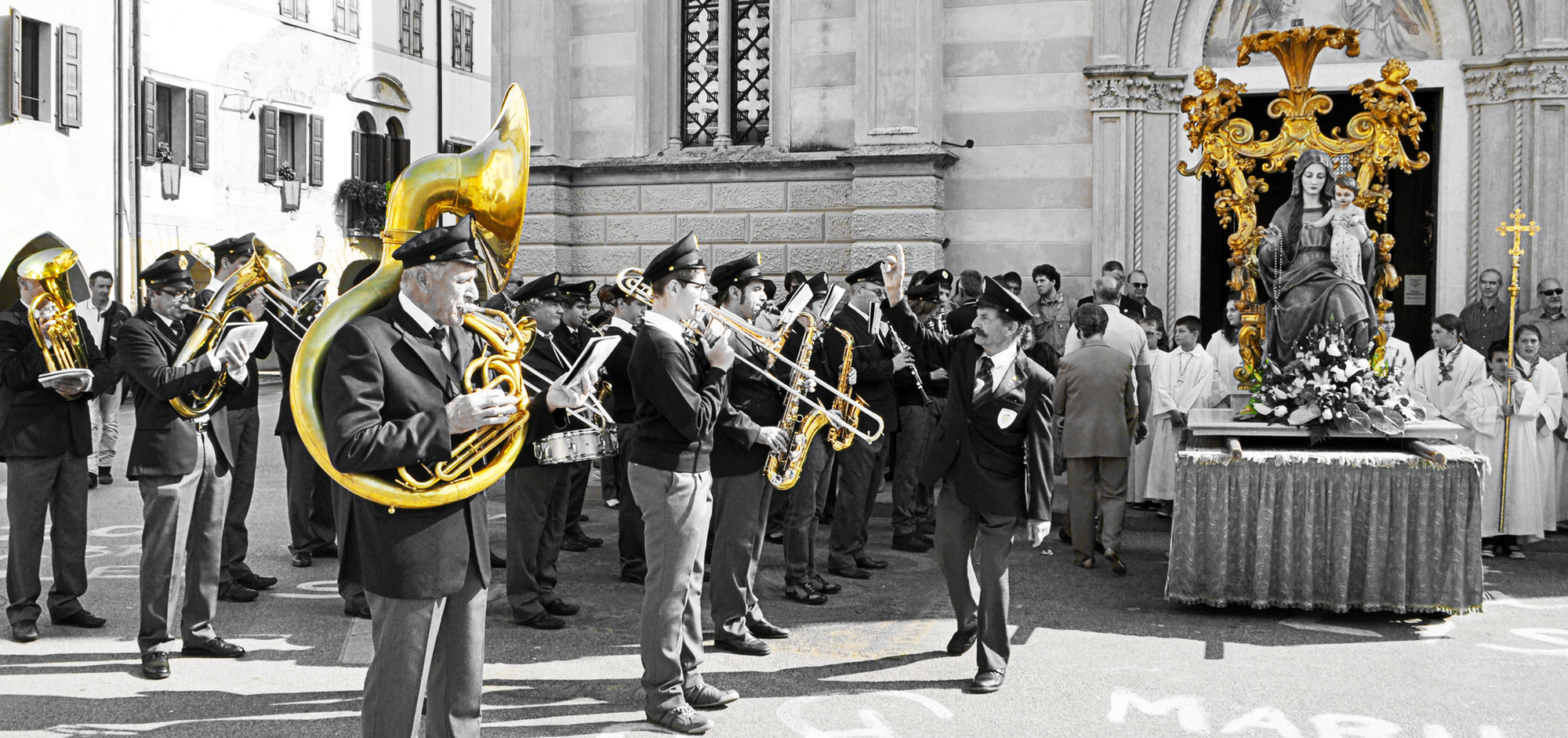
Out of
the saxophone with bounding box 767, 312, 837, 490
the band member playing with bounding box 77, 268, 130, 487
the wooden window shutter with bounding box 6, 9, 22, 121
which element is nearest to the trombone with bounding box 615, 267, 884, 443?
the saxophone with bounding box 767, 312, 837, 490

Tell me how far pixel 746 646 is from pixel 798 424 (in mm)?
1583

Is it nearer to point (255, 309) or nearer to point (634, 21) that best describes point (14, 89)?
point (634, 21)

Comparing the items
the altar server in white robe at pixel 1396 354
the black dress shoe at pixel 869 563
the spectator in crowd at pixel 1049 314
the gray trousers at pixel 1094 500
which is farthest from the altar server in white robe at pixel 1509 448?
the black dress shoe at pixel 869 563

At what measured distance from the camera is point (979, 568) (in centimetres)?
673

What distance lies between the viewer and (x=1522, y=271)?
1291cm

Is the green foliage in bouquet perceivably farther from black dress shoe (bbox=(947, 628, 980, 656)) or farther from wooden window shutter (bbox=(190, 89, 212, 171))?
wooden window shutter (bbox=(190, 89, 212, 171))

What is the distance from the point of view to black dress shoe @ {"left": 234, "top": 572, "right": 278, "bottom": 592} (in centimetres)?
820

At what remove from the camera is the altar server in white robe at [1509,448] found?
966cm

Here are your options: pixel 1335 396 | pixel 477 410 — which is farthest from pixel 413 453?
pixel 1335 396

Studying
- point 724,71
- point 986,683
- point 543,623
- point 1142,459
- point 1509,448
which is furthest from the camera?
point 724,71

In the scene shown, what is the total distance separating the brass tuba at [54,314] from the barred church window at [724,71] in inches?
363

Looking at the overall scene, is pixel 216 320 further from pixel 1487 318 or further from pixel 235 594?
pixel 1487 318

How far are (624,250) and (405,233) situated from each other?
10989mm

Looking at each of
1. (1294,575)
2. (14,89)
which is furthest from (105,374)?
(14,89)
